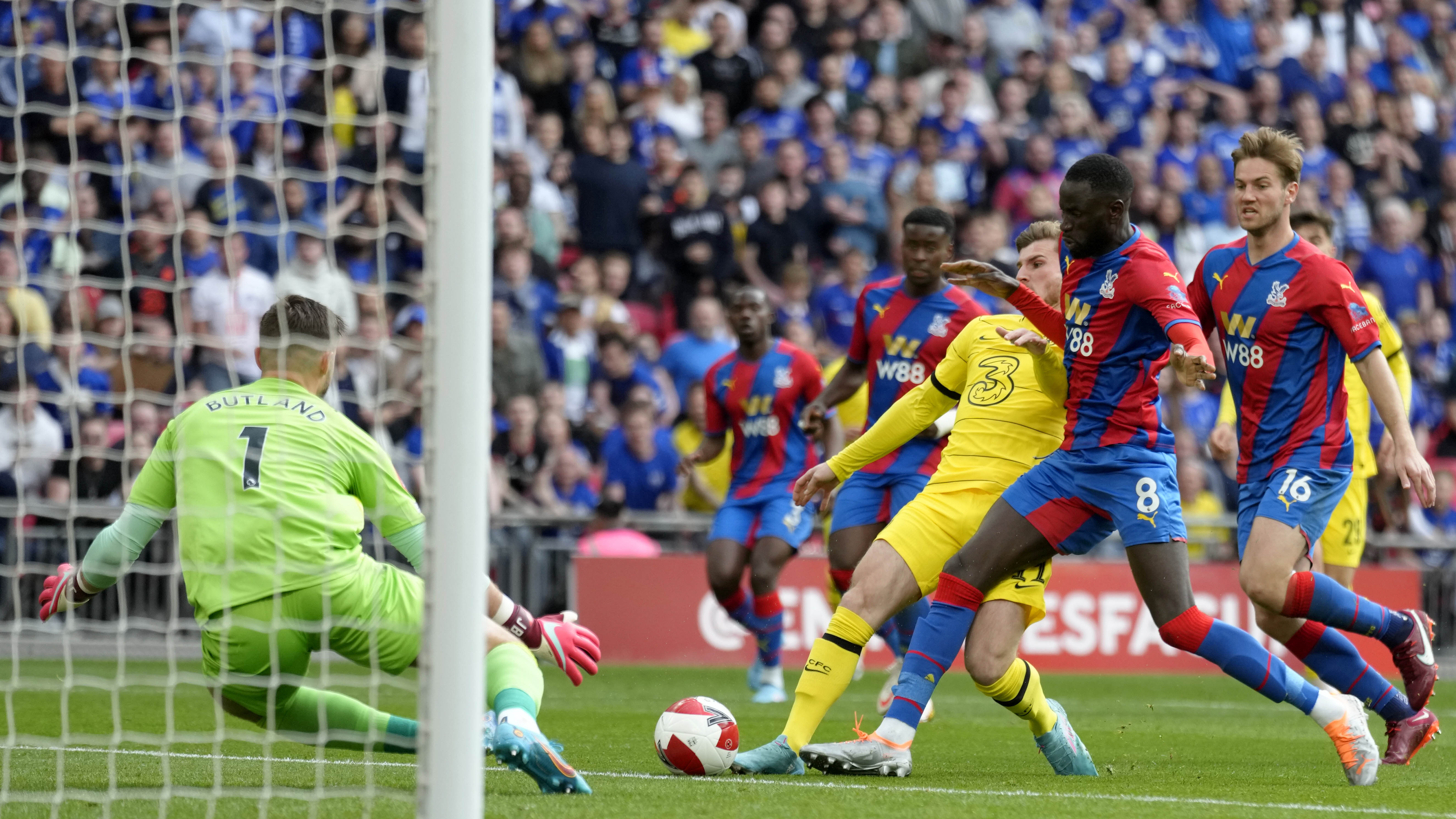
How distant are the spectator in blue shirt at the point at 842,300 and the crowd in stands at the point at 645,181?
3 centimetres

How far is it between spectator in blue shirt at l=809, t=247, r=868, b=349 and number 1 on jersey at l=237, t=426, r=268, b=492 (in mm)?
10085

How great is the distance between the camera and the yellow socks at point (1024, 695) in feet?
20.8

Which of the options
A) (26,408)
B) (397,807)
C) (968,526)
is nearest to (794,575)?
(26,408)

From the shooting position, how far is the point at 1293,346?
669 centimetres

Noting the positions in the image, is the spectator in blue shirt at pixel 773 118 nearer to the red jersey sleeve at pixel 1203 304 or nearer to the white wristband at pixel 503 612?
the red jersey sleeve at pixel 1203 304

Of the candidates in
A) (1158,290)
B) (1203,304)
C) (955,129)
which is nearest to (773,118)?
(955,129)

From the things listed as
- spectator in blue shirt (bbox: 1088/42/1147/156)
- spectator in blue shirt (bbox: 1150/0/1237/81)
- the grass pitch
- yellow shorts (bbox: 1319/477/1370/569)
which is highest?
spectator in blue shirt (bbox: 1150/0/1237/81)

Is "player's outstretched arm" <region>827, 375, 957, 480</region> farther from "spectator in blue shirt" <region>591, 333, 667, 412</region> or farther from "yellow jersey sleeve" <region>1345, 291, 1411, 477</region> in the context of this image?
"spectator in blue shirt" <region>591, 333, 667, 412</region>

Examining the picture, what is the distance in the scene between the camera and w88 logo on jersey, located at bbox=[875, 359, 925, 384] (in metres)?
9.00

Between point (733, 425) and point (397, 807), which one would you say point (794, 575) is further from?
point (397, 807)

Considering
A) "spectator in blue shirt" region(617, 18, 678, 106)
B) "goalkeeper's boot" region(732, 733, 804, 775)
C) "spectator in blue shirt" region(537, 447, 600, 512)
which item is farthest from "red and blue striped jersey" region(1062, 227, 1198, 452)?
"spectator in blue shirt" region(617, 18, 678, 106)

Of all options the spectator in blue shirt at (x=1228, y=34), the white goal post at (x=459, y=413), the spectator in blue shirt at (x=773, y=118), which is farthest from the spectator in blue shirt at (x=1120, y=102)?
the white goal post at (x=459, y=413)

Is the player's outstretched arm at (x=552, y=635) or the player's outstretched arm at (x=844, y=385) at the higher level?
the player's outstretched arm at (x=844, y=385)

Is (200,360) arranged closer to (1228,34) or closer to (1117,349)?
(1117,349)
